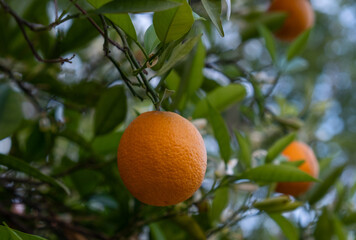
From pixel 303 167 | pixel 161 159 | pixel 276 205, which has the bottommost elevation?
pixel 303 167

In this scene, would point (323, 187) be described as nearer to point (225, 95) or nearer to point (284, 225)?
point (284, 225)

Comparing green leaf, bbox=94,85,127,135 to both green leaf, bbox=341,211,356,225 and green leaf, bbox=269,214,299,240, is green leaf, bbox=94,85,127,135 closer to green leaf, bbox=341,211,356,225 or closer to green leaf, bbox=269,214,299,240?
green leaf, bbox=269,214,299,240

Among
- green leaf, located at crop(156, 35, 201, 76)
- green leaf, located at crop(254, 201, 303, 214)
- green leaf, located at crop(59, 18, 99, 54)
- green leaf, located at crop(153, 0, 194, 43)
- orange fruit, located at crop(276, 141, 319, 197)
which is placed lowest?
orange fruit, located at crop(276, 141, 319, 197)

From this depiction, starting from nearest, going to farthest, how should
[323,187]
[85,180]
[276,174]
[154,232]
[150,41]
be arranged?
[150,41]
[276,174]
[154,232]
[85,180]
[323,187]

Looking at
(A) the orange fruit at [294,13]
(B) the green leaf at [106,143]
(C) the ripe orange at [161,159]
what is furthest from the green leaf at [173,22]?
(A) the orange fruit at [294,13]

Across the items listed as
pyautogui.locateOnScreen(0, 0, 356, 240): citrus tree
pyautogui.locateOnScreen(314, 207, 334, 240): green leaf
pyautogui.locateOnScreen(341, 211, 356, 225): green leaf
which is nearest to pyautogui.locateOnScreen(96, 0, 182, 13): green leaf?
pyautogui.locateOnScreen(0, 0, 356, 240): citrus tree

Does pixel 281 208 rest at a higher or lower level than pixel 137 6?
lower

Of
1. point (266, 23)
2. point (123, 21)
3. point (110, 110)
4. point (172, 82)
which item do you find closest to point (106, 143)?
point (110, 110)
